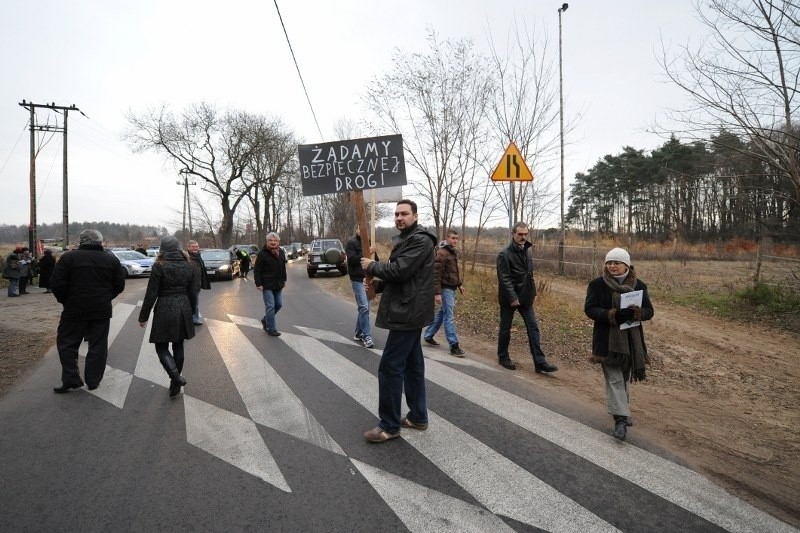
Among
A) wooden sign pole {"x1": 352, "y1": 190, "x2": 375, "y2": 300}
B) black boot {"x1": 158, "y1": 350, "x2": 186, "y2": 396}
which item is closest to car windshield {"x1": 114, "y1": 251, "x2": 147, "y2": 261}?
black boot {"x1": 158, "y1": 350, "x2": 186, "y2": 396}

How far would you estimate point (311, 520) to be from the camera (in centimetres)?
247

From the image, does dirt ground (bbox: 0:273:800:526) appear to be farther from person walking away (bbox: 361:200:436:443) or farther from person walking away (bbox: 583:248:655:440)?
person walking away (bbox: 361:200:436:443)

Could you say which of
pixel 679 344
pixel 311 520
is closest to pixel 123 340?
pixel 311 520

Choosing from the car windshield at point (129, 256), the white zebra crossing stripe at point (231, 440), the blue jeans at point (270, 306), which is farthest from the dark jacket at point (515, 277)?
the car windshield at point (129, 256)

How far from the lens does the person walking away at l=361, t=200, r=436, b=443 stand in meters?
3.37

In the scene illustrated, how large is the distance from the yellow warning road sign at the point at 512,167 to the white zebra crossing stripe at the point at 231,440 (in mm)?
5032

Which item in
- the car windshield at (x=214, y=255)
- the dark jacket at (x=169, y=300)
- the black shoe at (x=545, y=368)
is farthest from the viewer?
the car windshield at (x=214, y=255)

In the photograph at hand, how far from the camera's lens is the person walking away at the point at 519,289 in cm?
542

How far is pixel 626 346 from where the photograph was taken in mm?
3557

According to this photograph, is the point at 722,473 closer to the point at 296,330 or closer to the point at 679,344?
the point at 679,344

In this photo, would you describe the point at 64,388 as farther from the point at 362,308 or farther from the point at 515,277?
the point at 515,277

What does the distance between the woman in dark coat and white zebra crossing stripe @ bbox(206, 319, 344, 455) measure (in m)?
0.78

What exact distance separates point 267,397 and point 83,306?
2.48 m

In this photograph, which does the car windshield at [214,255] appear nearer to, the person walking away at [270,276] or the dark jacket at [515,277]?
the person walking away at [270,276]
